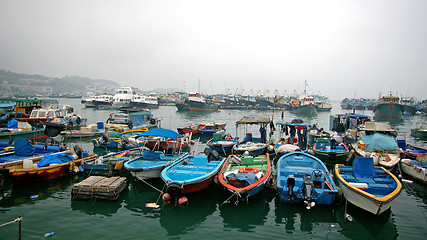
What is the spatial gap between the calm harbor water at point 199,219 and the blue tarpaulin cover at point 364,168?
1639 mm

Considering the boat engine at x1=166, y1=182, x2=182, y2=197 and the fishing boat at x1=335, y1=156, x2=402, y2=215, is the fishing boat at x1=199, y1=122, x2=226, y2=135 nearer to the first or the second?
the fishing boat at x1=335, y1=156, x2=402, y2=215

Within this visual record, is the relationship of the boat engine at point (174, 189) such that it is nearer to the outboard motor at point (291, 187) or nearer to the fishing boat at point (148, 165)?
the fishing boat at point (148, 165)

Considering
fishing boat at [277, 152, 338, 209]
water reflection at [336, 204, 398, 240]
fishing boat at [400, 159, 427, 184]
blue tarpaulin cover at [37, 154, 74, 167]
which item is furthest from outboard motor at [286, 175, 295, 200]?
blue tarpaulin cover at [37, 154, 74, 167]

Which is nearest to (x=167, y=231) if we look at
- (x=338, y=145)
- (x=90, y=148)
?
(x=338, y=145)

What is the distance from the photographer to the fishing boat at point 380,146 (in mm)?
14539

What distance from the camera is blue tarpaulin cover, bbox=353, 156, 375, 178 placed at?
37.6ft

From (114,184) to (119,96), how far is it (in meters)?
76.8

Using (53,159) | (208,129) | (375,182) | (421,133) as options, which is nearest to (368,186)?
(375,182)

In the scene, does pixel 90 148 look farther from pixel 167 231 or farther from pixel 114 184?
pixel 167 231

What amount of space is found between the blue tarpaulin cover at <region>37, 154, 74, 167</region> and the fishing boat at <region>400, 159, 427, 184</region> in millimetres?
19436

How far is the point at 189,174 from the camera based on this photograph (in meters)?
11.8

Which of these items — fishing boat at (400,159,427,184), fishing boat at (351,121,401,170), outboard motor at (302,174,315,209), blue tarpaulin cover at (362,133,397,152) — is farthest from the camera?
blue tarpaulin cover at (362,133,397,152)

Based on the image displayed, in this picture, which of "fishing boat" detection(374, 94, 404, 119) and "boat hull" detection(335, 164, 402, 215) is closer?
"boat hull" detection(335, 164, 402, 215)

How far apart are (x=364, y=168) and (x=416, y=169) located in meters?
4.42
